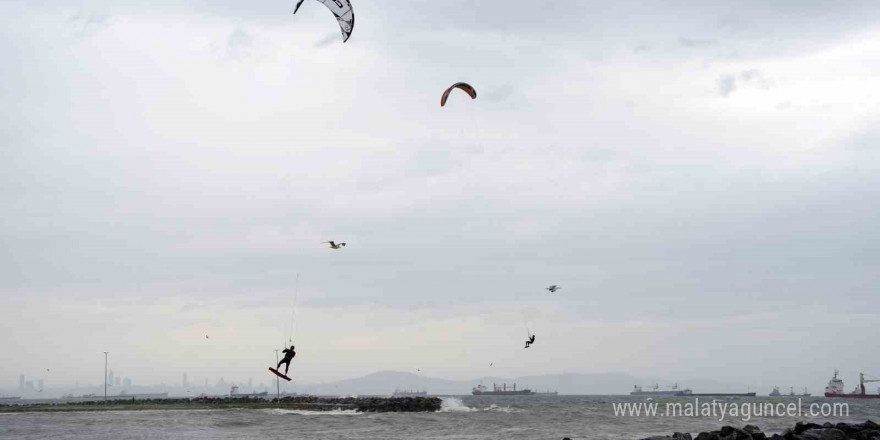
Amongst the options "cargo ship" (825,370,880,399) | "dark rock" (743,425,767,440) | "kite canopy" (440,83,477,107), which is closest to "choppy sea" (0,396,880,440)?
"dark rock" (743,425,767,440)

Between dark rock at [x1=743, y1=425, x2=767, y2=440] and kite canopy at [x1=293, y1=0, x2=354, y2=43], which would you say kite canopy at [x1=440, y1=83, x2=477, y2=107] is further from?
dark rock at [x1=743, y1=425, x2=767, y2=440]

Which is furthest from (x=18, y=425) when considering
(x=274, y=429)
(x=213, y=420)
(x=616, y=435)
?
(x=616, y=435)

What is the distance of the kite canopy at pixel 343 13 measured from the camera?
2003 cm

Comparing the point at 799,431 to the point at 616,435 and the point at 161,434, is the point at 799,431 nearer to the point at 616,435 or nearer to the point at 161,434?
the point at 616,435

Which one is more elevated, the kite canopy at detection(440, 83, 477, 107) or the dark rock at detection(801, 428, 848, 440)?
the kite canopy at detection(440, 83, 477, 107)

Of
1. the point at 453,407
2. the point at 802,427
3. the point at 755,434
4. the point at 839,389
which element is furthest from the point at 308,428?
the point at 839,389

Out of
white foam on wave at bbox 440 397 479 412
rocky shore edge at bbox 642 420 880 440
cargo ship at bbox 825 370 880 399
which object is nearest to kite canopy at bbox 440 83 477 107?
rocky shore edge at bbox 642 420 880 440

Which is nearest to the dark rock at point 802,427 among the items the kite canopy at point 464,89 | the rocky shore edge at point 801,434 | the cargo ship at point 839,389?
the rocky shore edge at point 801,434

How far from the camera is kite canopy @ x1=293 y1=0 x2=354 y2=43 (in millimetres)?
20031

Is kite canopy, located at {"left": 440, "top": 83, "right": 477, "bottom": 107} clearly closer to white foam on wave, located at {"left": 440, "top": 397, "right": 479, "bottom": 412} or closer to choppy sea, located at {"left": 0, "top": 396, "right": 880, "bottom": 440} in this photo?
choppy sea, located at {"left": 0, "top": 396, "right": 880, "bottom": 440}

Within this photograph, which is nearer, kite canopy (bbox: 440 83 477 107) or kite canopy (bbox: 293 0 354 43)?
kite canopy (bbox: 293 0 354 43)

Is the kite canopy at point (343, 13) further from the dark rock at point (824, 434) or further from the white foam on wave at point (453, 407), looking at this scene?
the white foam on wave at point (453, 407)

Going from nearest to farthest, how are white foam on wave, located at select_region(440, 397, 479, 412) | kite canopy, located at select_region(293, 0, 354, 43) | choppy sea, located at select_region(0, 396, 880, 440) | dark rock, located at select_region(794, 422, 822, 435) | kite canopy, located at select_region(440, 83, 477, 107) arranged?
kite canopy, located at select_region(293, 0, 354, 43)
kite canopy, located at select_region(440, 83, 477, 107)
dark rock, located at select_region(794, 422, 822, 435)
choppy sea, located at select_region(0, 396, 880, 440)
white foam on wave, located at select_region(440, 397, 479, 412)

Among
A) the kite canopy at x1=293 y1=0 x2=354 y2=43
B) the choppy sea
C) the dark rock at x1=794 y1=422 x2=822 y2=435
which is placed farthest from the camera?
the choppy sea
